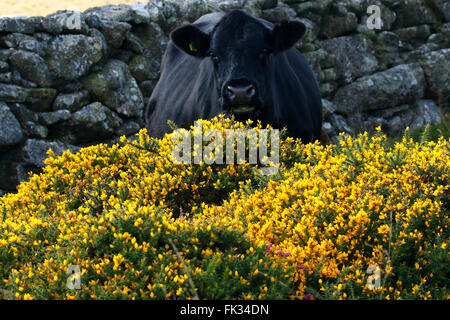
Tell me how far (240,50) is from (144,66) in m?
5.80

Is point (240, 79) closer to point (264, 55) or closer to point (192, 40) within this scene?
point (264, 55)

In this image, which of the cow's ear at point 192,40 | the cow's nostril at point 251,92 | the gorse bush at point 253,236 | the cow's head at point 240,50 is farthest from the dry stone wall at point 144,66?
the gorse bush at point 253,236

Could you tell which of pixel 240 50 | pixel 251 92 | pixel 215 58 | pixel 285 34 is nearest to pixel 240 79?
pixel 251 92

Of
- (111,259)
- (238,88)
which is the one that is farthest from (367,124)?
(111,259)

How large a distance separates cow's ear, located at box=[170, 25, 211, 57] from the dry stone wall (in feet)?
12.6

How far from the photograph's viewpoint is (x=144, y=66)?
11477 millimetres

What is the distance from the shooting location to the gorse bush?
2.97 m

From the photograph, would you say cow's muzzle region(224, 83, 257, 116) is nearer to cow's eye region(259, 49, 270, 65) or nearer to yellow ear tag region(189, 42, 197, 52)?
cow's eye region(259, 49, 270, 65)

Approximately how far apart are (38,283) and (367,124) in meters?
12.1

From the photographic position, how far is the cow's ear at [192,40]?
268 inches

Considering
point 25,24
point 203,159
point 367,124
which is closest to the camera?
point 203,159

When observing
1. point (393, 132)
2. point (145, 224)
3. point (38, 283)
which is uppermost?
point (145, 224)

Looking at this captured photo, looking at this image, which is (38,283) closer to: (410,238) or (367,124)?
(410,238)

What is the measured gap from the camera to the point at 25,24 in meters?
9.70
